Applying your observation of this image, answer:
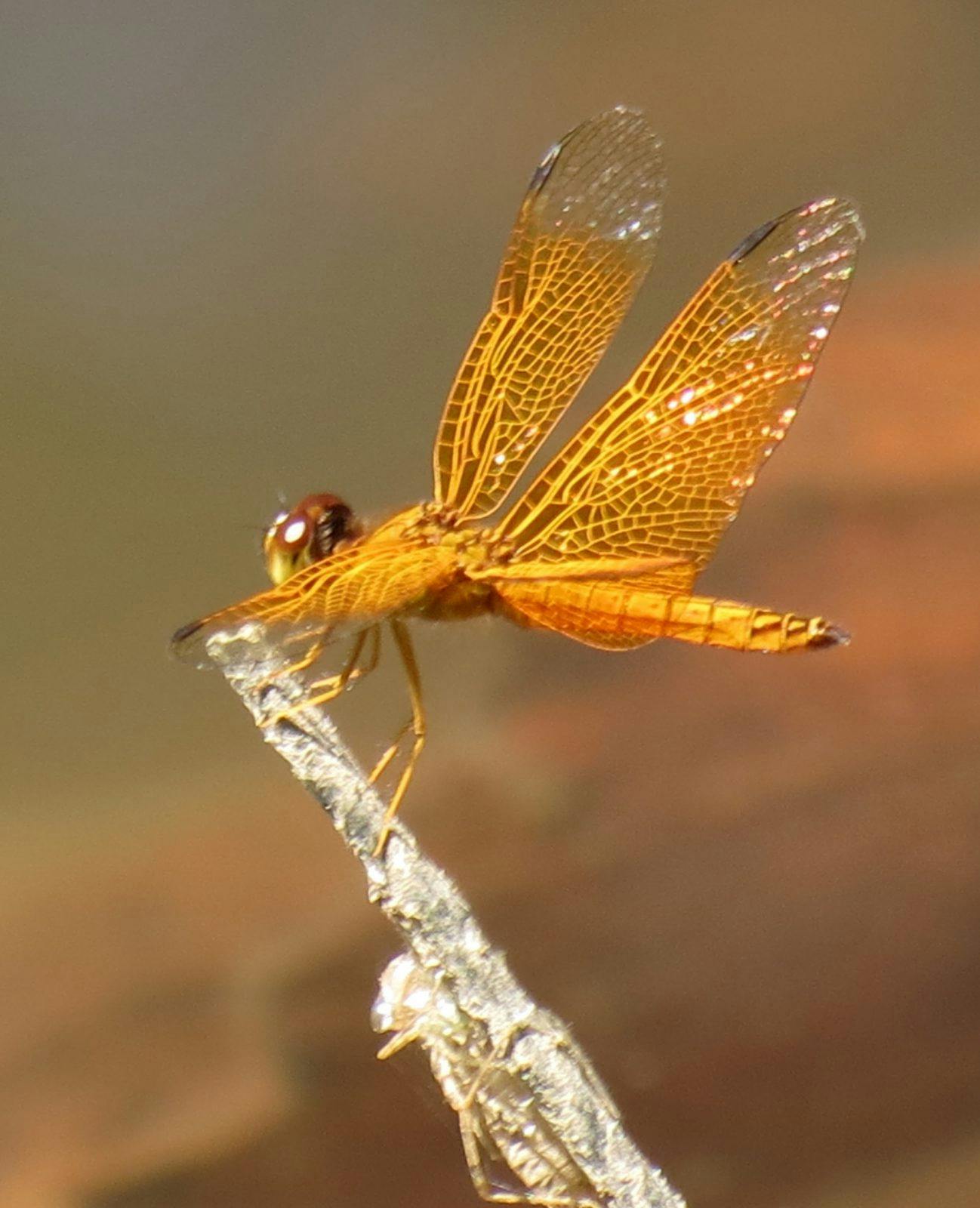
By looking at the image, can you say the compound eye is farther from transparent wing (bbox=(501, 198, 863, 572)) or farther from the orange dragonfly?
transparent wing (bbox=(501, 198, 863, 572))

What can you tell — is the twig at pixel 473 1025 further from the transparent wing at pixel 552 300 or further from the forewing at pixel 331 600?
the transparent wing at pixel 552 300

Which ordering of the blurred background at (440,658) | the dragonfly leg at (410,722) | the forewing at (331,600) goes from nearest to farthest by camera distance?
the forewing at (331,600) → the dragonfly leg at (410,722) → the blurred background at (440,658)

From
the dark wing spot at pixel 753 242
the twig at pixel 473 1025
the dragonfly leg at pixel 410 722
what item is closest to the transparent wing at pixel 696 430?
the dark wing spot at pixel 753 242

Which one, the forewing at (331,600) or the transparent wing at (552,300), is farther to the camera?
the transparent wing at (552,300)

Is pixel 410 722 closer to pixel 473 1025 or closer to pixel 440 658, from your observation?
pixel 473 1025

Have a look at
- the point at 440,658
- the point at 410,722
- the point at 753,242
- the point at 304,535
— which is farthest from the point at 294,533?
the point at 440,658

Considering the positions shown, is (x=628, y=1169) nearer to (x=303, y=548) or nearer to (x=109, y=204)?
Result: (x=303, y=548)

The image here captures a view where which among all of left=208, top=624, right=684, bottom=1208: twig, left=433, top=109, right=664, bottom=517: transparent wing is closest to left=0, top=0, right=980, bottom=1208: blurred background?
left=433, top=109, right=664, bottom=517: transparent wing
